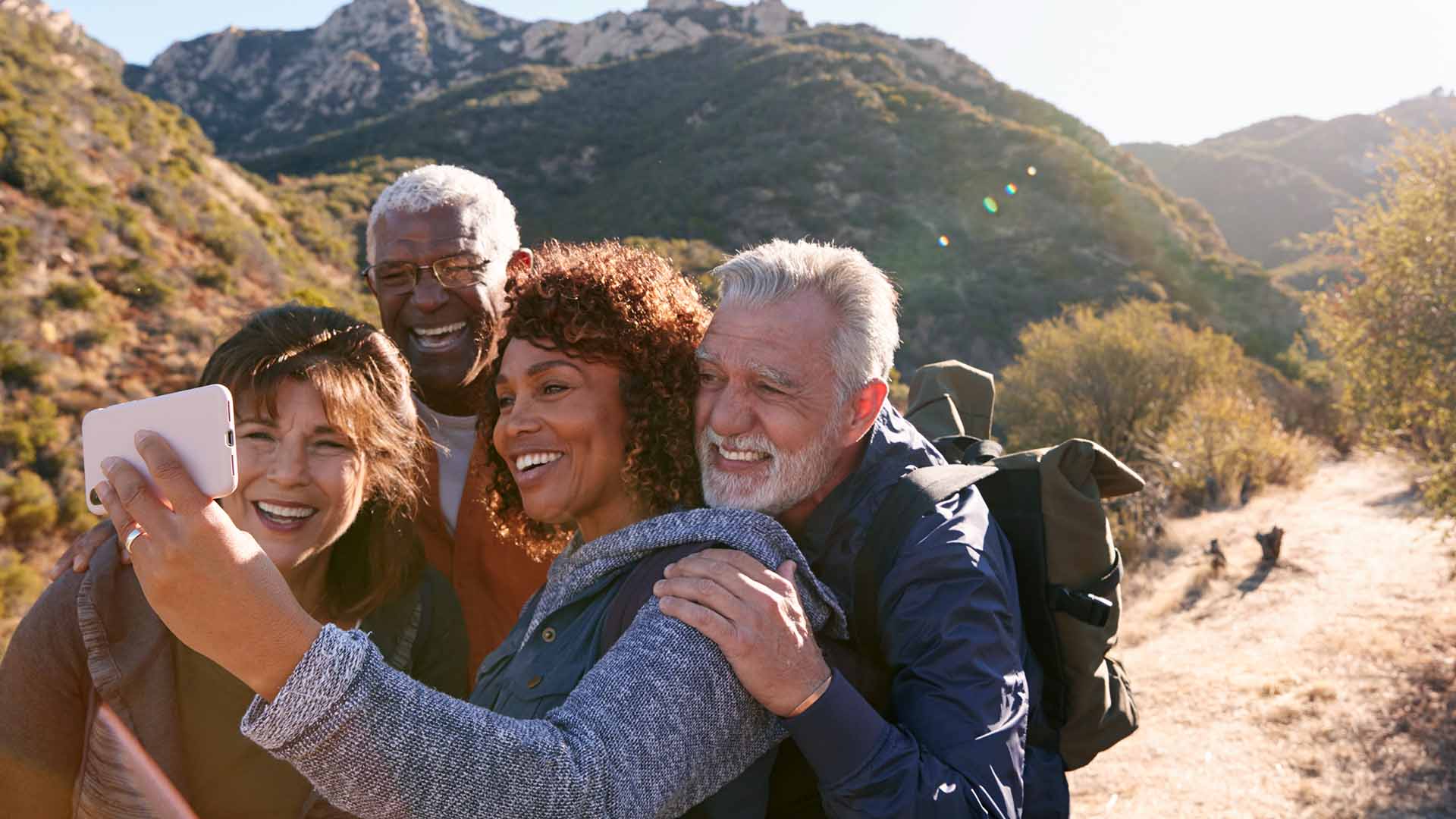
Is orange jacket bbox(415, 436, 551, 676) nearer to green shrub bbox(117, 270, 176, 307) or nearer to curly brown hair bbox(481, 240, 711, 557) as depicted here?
curly brown hair bbox(481, 240, 711, 557)

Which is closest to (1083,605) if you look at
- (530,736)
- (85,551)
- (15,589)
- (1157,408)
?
(530,736)

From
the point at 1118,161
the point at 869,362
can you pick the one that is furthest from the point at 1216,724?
the point at 1118,161

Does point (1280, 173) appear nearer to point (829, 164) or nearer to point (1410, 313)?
point (829, 164)

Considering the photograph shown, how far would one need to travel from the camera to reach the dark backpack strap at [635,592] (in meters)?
1.53

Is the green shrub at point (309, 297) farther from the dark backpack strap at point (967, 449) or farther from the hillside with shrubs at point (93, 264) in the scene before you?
the dark backpack strap at point (967, 449)

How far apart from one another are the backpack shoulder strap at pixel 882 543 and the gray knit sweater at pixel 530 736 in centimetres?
38

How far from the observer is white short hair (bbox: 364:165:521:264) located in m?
3.45

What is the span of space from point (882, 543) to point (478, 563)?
188 centimetres

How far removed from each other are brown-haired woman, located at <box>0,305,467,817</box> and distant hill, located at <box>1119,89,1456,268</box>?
57.9m

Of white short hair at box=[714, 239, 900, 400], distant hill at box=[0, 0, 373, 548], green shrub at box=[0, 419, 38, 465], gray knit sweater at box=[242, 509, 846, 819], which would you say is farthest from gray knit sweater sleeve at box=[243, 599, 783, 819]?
green shrub at box=[0, 419, 38, 465]

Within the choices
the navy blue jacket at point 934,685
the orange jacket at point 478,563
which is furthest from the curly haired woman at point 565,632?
the orange jacket at point 478,563

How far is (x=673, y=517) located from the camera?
1.66 m

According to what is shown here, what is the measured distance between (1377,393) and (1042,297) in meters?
21.7

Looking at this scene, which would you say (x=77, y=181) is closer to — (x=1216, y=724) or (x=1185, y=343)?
(x=1216, y=724)
